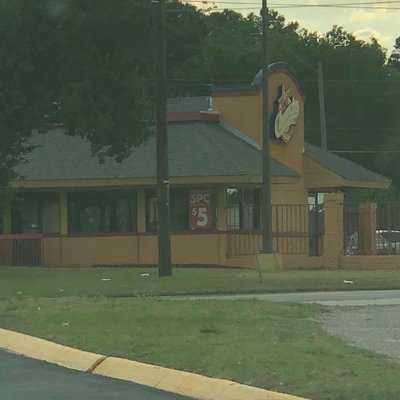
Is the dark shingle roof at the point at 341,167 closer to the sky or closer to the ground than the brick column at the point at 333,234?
closer to the sky

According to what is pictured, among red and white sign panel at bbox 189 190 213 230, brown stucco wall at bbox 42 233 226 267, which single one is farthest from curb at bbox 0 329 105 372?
red and white sign panel at bbox 189 190 213 230

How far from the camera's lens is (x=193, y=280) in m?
24.3

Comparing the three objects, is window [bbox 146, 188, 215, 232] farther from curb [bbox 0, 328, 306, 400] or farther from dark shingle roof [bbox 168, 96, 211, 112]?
curb [bbox 0, 328, 306, 400]

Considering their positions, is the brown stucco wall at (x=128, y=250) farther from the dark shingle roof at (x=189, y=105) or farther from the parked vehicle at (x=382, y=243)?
the dark shingle roof at (x=189, y=105)

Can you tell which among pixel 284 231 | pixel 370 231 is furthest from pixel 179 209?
pixel 370 231

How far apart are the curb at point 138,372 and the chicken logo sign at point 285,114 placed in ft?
80.0

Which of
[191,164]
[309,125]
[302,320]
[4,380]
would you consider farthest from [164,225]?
[309,125]

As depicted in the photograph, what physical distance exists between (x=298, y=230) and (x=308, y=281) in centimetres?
1025

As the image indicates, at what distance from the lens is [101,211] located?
114 feet

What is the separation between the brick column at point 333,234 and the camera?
3244 cm

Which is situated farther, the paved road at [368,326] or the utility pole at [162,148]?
the utility pole at [162,148]

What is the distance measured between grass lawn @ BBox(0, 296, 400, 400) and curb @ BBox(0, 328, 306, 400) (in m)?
0.17

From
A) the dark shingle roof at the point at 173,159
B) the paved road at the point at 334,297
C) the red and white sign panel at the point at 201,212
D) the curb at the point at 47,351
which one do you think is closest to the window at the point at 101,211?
the dark shingle roof at the point at 173,159

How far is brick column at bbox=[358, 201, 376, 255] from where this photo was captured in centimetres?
3478
